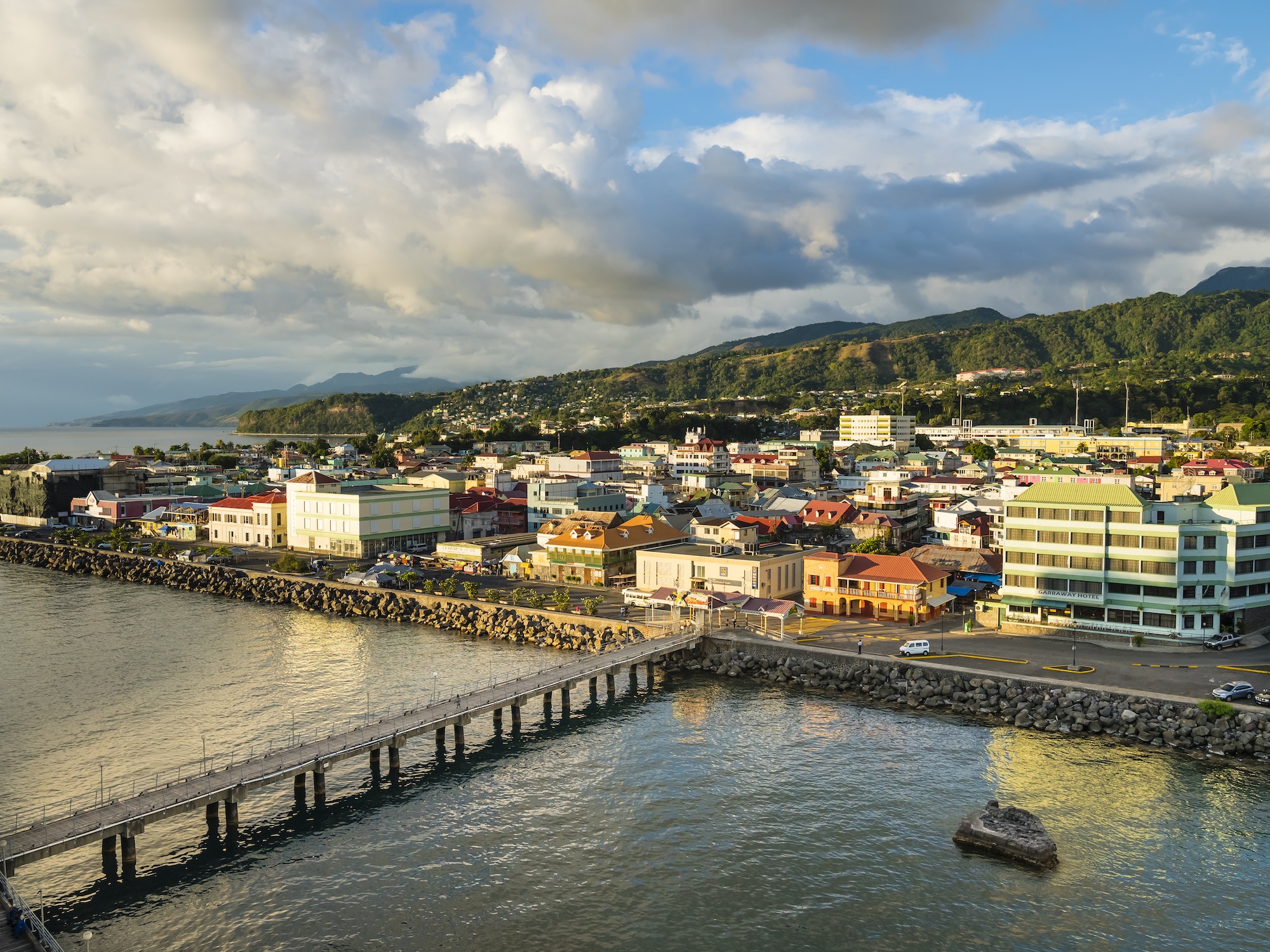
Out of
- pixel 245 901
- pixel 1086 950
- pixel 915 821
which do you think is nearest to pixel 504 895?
pixel 245 901

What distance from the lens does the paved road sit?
115 feet

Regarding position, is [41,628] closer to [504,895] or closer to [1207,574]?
[504,895]

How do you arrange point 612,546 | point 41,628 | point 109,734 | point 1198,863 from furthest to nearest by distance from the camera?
point 612,546, point 41,628, point 109,734, point 1198,863

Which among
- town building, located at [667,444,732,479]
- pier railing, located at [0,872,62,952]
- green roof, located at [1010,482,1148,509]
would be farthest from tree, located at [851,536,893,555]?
town building, located at [667,444,732,479]

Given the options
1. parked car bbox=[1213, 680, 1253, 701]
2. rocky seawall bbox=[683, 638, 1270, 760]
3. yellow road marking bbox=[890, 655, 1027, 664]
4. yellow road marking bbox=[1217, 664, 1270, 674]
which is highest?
parked car bbox=[1213, 680, 1253, 701]

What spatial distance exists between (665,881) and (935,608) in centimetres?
2841

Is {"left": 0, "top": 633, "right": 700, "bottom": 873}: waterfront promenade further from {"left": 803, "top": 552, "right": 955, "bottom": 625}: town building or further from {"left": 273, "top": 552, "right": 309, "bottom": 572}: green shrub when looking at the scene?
{"left": 273, "top": 552, "right": 309, "bottom": 572}: green shrub

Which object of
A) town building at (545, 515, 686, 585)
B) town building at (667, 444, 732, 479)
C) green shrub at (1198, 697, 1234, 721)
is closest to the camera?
green shrub at (1198, 697, 1234, 721)

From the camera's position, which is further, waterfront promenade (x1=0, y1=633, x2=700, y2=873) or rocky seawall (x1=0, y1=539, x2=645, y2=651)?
rocky seawall (x1=0, y1=539, x2=645, y2=651)

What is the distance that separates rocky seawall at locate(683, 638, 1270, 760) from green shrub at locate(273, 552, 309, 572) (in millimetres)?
33408

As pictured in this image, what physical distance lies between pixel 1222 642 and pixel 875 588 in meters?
15.2

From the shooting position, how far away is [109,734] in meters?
32.8

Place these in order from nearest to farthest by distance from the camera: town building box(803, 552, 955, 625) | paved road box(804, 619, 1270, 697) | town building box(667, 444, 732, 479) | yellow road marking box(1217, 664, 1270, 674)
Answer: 1. paved road box(804, 619, 1270, 697)
2. yellow road marking box(1217, 664, 1270, 674)
3. town building box(803, 552, 955, 625)
4. town building box(667, 444, 732, 479)

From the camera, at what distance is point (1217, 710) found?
1224 inches
